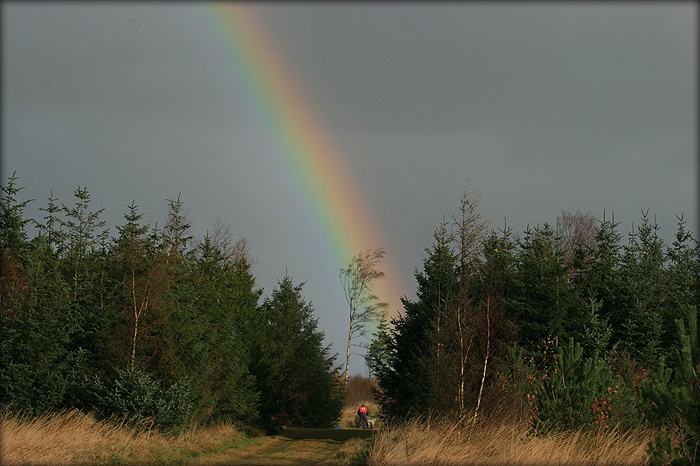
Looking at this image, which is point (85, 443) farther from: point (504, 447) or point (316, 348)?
point (316, 348)

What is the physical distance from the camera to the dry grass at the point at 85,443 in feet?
55.3

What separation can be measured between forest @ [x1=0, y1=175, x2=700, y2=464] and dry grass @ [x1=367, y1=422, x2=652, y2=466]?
1.99ft

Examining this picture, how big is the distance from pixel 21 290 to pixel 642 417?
21401 mm

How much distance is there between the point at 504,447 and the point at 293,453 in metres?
11.5

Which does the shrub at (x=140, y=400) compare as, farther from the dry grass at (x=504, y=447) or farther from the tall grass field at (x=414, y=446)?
the dry grass at (x=504, y=447)

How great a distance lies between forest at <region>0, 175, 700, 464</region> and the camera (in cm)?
1750

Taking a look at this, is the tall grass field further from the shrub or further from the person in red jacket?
the person in red jacket

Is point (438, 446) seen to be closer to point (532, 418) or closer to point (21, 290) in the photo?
point (532, 418)

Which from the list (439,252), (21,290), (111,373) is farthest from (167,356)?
(439,252)

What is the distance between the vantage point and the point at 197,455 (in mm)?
22484

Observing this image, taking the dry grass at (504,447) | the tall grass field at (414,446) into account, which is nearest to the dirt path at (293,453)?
the tall grass field at (414,446)

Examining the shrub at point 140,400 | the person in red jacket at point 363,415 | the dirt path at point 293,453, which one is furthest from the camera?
the person in red jacket at point 363,415

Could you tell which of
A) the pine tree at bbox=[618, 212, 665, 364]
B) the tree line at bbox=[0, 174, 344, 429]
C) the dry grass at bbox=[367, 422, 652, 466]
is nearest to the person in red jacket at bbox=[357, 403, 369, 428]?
the tree line at bbox=[0, 174, 344, 429]

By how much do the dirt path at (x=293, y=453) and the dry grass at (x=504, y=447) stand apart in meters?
2.45
